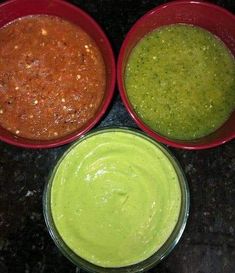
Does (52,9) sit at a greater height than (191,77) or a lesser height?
greater

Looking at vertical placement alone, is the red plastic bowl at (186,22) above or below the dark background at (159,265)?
above

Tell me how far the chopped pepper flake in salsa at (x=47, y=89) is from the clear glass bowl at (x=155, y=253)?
9 cm

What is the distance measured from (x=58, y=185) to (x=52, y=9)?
23.6 inches

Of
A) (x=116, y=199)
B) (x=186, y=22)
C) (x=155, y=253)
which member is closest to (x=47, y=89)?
(x=116, y=199)

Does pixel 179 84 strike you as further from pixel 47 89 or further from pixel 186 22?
pixel 47 89

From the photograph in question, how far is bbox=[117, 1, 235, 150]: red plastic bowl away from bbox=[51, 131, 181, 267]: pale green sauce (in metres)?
0.14

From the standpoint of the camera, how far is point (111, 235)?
4.65 ft

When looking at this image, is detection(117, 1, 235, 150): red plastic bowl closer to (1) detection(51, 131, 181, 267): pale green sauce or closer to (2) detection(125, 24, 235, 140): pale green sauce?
(2) detection(125, 24, 235, 140): pale green sauce

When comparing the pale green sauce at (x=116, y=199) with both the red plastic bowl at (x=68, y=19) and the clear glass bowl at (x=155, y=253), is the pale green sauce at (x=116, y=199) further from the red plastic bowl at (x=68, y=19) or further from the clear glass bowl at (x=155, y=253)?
the red plastic bowl at (x=68, y=19)

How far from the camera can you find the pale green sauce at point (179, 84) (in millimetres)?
1419

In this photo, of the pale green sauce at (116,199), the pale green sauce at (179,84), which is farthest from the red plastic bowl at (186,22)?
the pale green sauce at (116,199)

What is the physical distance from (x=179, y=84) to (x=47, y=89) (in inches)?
17.7

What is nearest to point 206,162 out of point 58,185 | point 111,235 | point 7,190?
point 111,235

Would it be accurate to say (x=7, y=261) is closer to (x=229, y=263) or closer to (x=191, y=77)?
(x=229, y=263)
